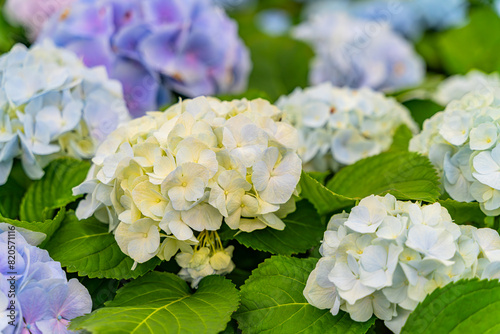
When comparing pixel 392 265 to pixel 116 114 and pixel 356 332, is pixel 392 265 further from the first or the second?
pixel 116 114

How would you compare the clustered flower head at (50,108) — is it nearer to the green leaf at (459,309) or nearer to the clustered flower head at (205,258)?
the clustered flower head at (205,258)

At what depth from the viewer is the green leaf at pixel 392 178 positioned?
74 centimetres

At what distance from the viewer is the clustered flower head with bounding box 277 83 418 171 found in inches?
38.0

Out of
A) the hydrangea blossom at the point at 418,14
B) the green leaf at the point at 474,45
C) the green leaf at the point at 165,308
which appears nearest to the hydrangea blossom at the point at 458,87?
the green leaf at the point at 474,45

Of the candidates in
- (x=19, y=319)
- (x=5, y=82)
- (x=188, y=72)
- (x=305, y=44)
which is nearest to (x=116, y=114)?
(x=5, y=82)

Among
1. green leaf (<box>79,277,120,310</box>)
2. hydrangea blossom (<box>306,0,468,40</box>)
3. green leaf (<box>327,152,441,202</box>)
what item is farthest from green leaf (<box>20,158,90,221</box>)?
hydrangea blossom (<box>306,0,468,40</box>)

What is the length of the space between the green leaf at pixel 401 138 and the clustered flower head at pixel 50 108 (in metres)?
0.47

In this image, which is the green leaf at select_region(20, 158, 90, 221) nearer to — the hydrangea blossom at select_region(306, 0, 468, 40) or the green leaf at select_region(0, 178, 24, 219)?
the green leaf at select_region(0, 178, 24, 219)

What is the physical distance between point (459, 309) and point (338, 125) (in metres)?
0.44

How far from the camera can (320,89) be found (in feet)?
3.34

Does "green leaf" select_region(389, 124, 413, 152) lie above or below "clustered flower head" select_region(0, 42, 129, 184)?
below

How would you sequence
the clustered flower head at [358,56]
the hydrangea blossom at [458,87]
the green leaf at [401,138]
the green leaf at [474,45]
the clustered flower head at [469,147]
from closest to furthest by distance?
the clustered flower head at [469,147]
the green leaf at [401,138]
the hydrangea blossom at [458,87]
the clustered flower head at [358,56]
the green leaf at [474,45]

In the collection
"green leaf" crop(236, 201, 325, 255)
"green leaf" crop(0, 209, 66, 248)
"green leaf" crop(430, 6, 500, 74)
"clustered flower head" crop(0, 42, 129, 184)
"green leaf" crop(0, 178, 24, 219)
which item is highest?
"clustered flower head" crop(0, 42, 129, 184)

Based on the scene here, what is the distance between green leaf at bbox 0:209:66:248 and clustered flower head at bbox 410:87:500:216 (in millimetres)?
536
